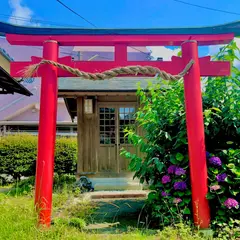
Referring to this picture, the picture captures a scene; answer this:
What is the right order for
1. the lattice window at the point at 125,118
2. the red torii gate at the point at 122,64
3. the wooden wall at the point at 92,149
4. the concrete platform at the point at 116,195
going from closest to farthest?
the red torii gate at the point at 122,64
the concrete platform at the point at 116,195
the wooden wall at the point at 92,149
the lattice window at the point at 125,118

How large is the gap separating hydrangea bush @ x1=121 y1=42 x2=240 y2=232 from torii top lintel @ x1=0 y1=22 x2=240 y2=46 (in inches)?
14.4

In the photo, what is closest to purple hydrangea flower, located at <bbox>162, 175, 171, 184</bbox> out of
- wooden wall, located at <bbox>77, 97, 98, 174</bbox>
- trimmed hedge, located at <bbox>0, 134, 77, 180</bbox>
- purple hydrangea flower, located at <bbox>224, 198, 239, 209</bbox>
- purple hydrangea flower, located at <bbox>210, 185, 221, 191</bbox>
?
purple hydrangea flower, located at <bbox>210, 185, 221, 191</bbox>

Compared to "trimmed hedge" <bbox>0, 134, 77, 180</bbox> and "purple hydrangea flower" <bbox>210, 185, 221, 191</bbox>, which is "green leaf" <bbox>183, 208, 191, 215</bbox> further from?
"trimmed hedge" <bbox>0, 134, 77, 180</bbox>

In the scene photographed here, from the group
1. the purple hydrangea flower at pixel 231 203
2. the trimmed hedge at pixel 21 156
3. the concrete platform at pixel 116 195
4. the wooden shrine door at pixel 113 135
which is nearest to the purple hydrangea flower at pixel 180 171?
the purple hydrangea flower at pixel 231 203

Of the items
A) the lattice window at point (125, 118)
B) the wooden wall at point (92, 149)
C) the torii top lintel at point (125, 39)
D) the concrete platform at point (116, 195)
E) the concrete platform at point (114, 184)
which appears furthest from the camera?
the lattice window at point (125, 118)

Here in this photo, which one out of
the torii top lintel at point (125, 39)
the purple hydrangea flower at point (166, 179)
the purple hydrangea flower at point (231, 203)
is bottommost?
the purple hydrangea flower at point (231, 203)

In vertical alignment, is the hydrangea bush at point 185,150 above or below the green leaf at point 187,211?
above

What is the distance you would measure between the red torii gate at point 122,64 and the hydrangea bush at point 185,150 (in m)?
0.18

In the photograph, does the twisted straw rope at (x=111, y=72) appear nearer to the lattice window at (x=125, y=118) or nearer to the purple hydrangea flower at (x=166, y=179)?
the purple hydrangea flower at (x=166, y=179)

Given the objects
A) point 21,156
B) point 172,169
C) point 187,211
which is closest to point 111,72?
point 172,169

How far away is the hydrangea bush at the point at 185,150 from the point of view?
2963mm

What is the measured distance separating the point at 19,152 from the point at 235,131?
7.44 meters

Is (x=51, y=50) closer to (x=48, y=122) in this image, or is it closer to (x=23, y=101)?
(x=48, y=122)

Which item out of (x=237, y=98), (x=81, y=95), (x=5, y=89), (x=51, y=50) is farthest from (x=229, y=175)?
(x=5, y=89)
